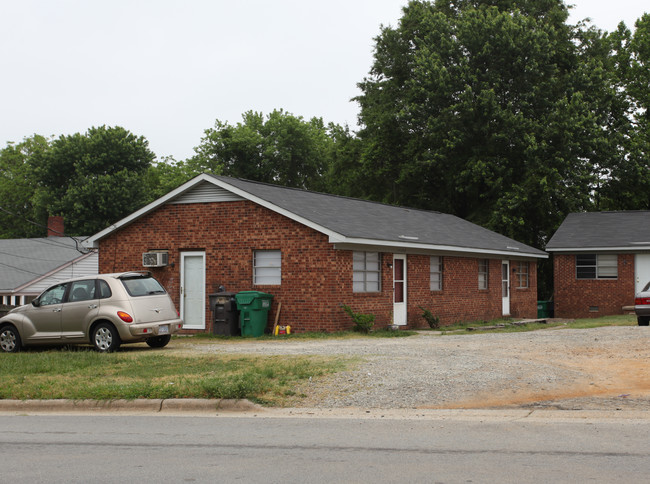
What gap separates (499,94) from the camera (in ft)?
132

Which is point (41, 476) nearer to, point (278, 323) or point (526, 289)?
point (278, 323)

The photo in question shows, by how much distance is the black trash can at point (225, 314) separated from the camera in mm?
20906

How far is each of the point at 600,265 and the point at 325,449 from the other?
30.0 m

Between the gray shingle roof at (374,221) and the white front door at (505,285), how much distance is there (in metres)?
0.79

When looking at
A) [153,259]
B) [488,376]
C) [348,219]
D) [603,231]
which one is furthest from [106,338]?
[603,231]

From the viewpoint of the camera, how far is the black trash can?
2091 centimetres

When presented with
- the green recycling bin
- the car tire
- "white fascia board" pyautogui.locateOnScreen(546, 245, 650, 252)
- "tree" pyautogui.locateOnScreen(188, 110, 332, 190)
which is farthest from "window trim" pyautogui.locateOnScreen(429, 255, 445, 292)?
"tree" pyautogui.locateOnScreen(188, 110, 332, 190)

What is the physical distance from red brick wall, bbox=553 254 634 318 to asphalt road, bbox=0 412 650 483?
88.1 feet

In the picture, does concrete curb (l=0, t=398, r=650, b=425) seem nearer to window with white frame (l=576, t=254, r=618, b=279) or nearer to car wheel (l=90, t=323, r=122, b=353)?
car wheel (l=90, t=323, r=122, b=353)

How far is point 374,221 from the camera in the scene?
24609mm

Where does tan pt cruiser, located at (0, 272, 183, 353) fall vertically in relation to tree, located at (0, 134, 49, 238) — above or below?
below

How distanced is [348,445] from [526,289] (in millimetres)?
26986

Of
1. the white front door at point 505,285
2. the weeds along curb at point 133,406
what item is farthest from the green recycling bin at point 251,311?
the white front door at point 505,285

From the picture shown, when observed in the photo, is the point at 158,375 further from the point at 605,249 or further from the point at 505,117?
the point at 505,117
